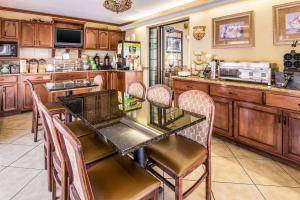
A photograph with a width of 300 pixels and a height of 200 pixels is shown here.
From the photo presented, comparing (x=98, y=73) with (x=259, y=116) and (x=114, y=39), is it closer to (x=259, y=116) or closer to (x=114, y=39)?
(x=114, y=39)

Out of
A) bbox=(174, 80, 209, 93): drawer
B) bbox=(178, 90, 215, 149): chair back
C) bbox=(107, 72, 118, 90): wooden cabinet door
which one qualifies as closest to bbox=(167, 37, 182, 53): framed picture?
bbox=(107, 72, 118, 90): wooden cabinet door

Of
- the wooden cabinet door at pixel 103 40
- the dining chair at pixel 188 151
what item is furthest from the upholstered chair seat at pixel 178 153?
the wooden cabinet door at pixel 103 40

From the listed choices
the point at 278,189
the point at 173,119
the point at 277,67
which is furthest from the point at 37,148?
the point at 277,67

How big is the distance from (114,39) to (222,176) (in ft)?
18.2

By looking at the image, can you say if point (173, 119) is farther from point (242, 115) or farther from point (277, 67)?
point (277, 67)

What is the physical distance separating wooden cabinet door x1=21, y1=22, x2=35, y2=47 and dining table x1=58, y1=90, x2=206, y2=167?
3382 mm

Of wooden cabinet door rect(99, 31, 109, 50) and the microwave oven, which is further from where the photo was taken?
wooden cabinet door rect(99, 31, 109, 50)

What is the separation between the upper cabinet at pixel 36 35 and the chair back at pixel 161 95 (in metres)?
3.91

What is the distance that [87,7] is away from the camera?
475 cm

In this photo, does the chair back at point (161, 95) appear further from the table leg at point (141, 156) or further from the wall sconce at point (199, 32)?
the wall sconce at point (199, 32)

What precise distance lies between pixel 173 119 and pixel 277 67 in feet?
6.92

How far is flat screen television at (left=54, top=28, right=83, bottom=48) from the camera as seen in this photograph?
542 centimetres

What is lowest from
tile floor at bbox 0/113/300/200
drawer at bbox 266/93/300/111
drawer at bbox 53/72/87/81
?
tile floor at bbox 0/113/300/200

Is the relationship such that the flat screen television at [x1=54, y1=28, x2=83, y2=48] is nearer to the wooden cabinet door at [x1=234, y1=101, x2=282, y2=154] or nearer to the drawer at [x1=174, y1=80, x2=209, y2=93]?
the drawer at [x1=174, y1=80, x2=209, y2=93]
